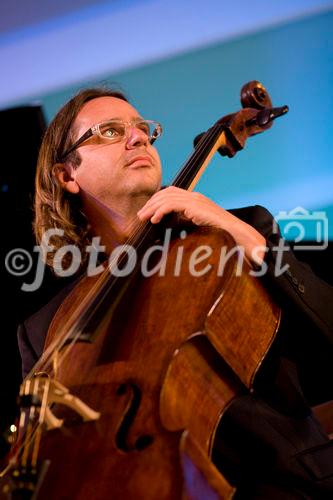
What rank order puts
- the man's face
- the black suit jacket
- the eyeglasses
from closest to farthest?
the black suit jacket
the man's face
the eyeglasses

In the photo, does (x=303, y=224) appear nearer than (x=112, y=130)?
No

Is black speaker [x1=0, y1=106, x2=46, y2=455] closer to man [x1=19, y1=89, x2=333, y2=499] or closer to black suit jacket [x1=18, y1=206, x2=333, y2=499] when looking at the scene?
man [x1=19, y1=89, x2=333, y2=499]

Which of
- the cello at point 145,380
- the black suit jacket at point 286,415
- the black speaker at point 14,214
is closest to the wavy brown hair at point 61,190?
the black speaker at point 14,214

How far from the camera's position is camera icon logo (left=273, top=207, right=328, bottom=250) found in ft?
6.67

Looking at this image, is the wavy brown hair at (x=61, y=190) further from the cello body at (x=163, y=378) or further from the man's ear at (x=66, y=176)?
the cello body at (x=163, y=378)

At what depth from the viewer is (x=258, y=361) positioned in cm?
116

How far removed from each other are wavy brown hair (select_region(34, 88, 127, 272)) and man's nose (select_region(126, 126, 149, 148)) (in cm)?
27

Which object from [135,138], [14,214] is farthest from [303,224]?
[14,214]

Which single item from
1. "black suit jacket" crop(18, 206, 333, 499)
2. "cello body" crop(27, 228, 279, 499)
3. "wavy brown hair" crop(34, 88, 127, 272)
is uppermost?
"wavy brown hair" crop(34, 88, 127, 272)

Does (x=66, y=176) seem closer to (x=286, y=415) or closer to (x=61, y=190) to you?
(x=61, y=190)

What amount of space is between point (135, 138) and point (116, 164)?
0.10m

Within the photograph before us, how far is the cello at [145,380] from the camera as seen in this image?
32.2 inches

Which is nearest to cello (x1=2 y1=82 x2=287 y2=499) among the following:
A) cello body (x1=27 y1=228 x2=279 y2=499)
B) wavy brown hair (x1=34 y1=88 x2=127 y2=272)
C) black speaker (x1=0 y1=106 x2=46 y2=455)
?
cello body (x1=27 y1=228 x2=279 y2=499)

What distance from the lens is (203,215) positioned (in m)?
1.29
